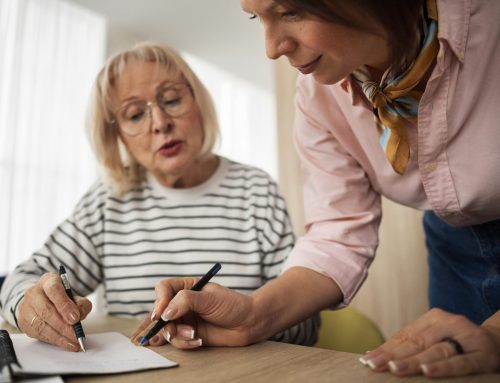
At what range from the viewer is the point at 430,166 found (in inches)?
29.5

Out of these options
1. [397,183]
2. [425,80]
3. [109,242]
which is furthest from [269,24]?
[109,242]

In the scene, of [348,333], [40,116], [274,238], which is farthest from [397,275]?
[40,116]

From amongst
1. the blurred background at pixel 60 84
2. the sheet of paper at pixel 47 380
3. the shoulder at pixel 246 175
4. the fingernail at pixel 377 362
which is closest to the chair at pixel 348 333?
the shoulder at pixel 246 175

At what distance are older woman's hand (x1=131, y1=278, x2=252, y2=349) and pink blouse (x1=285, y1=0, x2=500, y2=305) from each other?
191mm

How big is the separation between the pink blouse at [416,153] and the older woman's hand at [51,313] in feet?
1.26

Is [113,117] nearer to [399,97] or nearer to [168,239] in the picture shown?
[168,239]

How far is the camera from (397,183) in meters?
0.87

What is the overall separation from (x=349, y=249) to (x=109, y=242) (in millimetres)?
684

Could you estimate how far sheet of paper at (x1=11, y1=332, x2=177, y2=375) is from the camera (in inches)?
22.1

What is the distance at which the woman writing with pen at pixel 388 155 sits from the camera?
0.59m

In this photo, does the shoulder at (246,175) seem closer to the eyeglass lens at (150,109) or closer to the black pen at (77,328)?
the eyeglass lens at (150,109)

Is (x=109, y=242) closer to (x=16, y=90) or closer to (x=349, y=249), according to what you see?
(x=349, y=249)

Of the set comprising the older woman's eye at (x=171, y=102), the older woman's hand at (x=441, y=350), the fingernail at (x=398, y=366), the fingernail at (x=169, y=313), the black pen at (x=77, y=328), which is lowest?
the black pen at (x=77, y=328)

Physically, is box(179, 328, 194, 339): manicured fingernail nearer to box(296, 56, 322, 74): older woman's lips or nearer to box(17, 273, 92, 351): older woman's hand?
box(17, 273, 92, 351): older woman's hand
